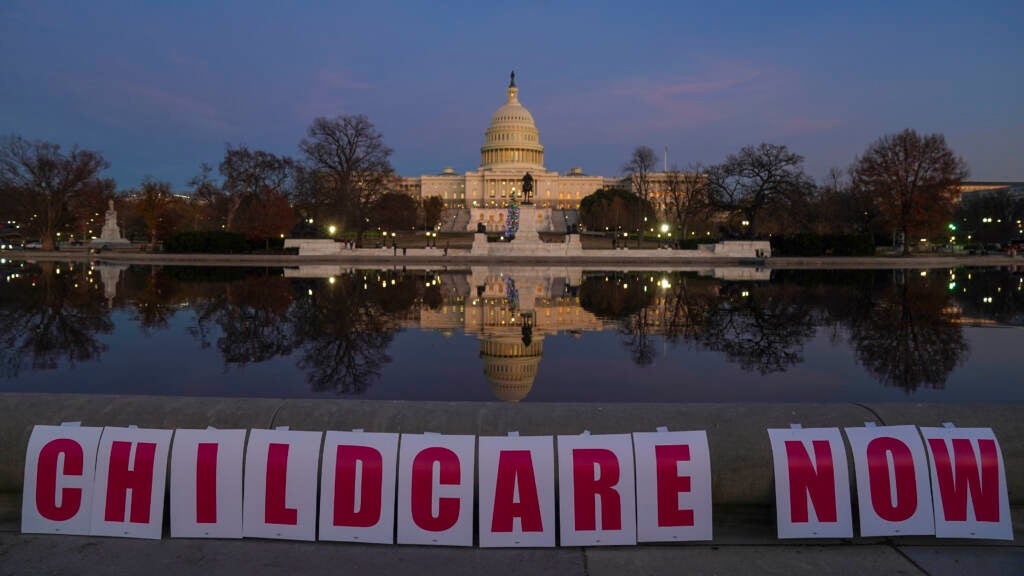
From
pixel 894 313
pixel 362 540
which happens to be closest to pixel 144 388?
pixel 362 540

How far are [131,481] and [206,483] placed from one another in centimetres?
46

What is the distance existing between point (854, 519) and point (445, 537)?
2.40 m

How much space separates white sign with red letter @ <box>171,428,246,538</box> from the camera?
4035 millimetres

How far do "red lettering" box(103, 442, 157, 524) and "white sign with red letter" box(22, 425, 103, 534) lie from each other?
0.13m

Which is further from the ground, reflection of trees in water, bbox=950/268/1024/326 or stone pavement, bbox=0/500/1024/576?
reflection of trees in water, bbox=950/268/1024/326

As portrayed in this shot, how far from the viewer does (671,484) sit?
13.2ft

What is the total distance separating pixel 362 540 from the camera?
3957 millimetres

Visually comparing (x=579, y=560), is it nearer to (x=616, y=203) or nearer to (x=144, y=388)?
(x=144, y=388)

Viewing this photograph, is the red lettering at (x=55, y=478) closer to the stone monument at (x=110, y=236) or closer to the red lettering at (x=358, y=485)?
the red lettering at (x=358, y=485)

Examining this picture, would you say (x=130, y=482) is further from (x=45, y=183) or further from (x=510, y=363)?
(x=45, y=183)

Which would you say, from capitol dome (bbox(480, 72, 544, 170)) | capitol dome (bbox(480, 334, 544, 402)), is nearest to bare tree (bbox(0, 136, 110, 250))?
capitol dome (bbox(480, 334, 544, 402))

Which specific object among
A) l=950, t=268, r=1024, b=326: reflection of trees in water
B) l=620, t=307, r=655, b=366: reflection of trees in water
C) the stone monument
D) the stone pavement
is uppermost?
the stone monument

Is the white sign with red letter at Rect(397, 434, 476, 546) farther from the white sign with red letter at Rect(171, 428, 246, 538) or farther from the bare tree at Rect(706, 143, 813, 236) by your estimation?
the bare tree at Rect(706, 143, 813, 236)

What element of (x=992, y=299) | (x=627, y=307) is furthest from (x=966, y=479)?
(x=992, y=299)
